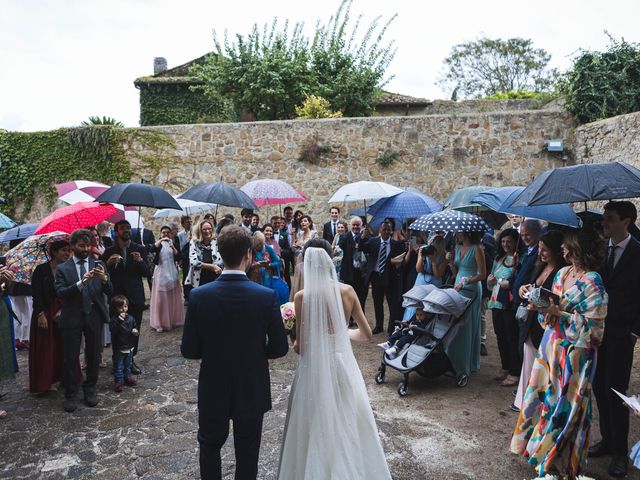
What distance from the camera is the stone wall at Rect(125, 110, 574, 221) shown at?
12.8 m

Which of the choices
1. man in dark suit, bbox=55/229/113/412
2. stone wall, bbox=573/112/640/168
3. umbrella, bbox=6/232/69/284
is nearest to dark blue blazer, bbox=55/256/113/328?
man in dark suit, bbox=55/229/113/412

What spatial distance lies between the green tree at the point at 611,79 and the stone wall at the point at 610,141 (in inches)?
23.2

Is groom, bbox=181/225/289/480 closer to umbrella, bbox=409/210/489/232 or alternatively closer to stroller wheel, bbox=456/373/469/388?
umbrella, bbox=409/210/489/232

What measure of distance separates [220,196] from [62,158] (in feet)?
27.5

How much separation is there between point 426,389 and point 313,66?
46.7ft

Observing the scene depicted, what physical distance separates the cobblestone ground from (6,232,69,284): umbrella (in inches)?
55.9

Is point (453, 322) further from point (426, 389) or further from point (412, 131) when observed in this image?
point (412, 131)

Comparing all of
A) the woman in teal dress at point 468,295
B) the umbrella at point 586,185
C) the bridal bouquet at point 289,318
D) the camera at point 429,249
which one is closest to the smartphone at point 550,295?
the umbrella at point 586,185

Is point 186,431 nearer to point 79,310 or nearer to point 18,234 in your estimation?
point 79,310

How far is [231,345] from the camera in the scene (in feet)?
9.75

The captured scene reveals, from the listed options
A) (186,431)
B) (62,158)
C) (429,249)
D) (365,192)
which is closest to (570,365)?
(429,249)

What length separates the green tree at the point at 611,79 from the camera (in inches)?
453

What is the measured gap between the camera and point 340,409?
3.34 m

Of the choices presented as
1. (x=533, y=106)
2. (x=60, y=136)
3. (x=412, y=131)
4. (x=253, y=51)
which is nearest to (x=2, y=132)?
(x=60, y=136)
